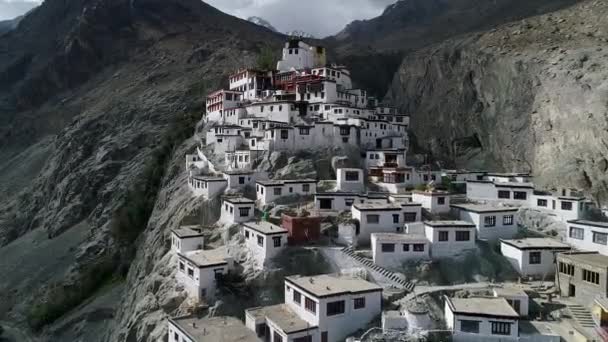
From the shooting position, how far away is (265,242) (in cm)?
3616

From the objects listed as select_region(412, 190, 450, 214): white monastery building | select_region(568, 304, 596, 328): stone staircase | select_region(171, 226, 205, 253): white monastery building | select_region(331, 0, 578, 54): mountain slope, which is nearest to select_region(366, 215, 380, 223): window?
select_region(412, 190, 450, 214): white monastery building

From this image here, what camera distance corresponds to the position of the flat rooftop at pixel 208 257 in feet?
118

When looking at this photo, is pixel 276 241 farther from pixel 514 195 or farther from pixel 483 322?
pixel 514 195

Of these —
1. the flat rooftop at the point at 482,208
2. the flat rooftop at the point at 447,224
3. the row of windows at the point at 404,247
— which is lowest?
the row of windows at the point at 404,247

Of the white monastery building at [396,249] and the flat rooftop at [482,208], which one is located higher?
the flat rooftop at [482,208]

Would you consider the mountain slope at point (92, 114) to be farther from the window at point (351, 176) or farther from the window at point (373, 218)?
the window at point (373, 218)

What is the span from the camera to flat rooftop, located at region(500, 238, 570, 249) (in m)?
35.7

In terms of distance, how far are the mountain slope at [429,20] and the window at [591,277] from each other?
8060 cm

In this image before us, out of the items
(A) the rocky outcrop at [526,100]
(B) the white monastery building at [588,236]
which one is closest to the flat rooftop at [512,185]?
(B) the white monastery building at [588,236]

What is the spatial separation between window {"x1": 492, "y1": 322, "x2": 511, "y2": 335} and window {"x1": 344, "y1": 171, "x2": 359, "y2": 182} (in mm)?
20427

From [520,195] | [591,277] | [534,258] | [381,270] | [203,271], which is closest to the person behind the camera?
[591,277]

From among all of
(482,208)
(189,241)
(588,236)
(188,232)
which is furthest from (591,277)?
(188,232)

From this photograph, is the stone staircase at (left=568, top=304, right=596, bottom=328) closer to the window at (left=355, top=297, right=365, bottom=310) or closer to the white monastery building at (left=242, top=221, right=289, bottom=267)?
the window at (left=355, top=297, right=365, bottom=310)

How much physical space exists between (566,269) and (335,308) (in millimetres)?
15398
